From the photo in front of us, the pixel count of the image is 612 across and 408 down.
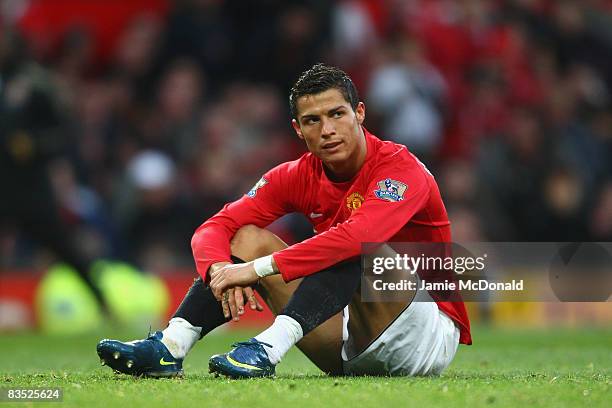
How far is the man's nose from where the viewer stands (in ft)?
17.8

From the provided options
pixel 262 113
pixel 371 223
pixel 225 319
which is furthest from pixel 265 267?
pixel 262 113

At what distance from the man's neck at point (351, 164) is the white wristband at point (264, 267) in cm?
66

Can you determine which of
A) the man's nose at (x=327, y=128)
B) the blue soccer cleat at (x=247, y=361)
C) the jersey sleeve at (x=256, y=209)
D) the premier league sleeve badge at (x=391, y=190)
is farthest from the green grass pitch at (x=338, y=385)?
the man's nose at (x=327, y=128)

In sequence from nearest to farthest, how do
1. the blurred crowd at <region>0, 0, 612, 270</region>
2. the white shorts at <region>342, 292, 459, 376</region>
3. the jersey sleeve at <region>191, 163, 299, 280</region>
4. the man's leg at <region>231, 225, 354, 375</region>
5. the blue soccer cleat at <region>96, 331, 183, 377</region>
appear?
1. the blue soccer cleat at <region>96, 331, 183, 377</region>
2. the white shorts at <region>342, 292, 459, 376</region>
3. the man's leg at <region>231, 225, 354, 375</region>
4. the jersey sleeve at <region>191, 163, 299, 280</region>
5. the blurred crowd at <region>0, 0, 612, 270</region>

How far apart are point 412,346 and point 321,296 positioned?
22.2 inches

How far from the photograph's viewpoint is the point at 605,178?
13125 mm

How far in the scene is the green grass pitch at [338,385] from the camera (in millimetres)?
4406

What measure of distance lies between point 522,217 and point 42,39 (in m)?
5.69

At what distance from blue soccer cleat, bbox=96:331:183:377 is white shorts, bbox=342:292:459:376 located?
0.83m

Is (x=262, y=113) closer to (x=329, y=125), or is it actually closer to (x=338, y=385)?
(x=329, y=125)

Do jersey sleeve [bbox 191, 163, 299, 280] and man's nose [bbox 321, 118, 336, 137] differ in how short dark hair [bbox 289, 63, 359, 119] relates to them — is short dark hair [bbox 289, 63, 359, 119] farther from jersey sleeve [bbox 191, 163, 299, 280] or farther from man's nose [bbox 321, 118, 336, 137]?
jersey sleeve [bbox 191, 163, 299, 280]

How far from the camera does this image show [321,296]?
5.02 meters

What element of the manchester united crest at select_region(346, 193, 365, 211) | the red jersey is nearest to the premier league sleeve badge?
the red jersey

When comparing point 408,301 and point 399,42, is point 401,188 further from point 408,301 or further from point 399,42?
point 399,42
